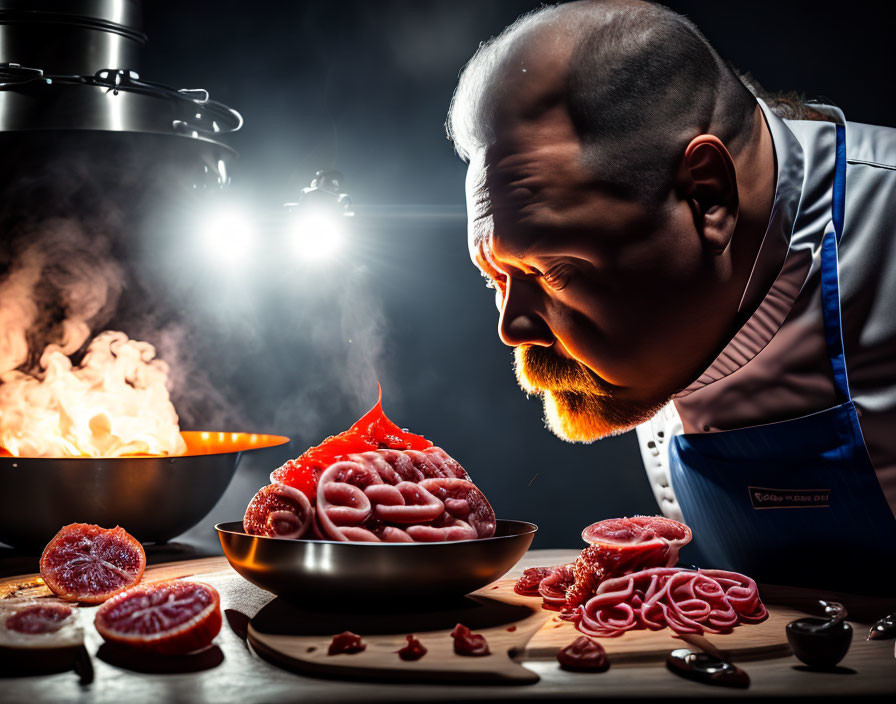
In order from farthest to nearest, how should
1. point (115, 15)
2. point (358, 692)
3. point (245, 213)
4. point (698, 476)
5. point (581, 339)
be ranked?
point (245, 213)
point (115, 15)
point (698, 476)
point (581, 339)
point (358, 692)

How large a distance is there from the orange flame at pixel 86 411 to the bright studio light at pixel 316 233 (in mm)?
730

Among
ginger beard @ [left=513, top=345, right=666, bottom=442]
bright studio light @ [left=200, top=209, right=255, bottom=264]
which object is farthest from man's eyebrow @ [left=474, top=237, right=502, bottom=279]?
bright studio light @ [left=200, top=209, right=255, bottom=264]

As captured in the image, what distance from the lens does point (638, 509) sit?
3414 mm

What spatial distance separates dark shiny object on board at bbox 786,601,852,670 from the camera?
1261mm

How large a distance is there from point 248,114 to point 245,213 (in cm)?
40

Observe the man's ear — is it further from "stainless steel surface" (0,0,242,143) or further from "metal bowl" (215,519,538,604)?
"stainless steel surface" (0,0,242,143)

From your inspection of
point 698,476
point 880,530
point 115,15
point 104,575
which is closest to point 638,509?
point 698,476

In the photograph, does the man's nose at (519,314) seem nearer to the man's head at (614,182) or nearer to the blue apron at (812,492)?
the man's head at (614,182)

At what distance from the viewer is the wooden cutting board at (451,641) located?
48.1 inches

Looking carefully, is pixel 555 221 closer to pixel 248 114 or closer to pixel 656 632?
pixel 656 632

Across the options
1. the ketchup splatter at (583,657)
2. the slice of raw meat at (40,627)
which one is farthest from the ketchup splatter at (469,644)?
the slice of raw meat at (40,627)

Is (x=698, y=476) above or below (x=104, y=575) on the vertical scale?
above

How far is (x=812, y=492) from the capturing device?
1905 millimetres

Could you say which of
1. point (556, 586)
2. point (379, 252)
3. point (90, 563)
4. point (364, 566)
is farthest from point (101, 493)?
point (379, 252)
